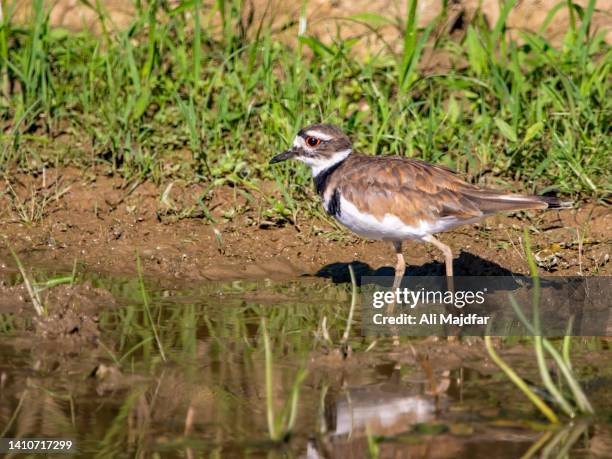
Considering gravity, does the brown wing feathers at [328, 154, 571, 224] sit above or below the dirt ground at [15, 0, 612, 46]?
below

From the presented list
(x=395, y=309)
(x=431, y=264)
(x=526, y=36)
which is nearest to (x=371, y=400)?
(x=395, y=309)

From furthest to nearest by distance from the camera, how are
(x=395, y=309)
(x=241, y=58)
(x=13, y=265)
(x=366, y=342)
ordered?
(x=241, y=58), (x=13, y=265), (x=395, y=309), (x=366, y=342)

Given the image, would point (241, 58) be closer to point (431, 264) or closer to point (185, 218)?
point (185, 218)

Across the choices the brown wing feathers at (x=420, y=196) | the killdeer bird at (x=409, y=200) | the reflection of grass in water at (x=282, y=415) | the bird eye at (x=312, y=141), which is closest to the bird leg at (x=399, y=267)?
the killdeer bird at (x=409, y=200)

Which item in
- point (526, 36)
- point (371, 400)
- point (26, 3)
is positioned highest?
point (26, 3)

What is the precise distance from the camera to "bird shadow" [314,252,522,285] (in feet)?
26.0

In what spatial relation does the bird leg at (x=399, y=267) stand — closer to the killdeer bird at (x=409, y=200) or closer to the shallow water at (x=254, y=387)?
the killdeer bird at (x=409, y=200)

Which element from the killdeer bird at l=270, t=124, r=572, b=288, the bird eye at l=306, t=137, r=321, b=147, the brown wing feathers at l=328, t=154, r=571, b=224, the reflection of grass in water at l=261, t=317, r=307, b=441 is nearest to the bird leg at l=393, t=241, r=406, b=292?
the killdeer bird at l=270, t=124, r=572, b=288

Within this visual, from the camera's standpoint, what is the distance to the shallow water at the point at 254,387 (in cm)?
469

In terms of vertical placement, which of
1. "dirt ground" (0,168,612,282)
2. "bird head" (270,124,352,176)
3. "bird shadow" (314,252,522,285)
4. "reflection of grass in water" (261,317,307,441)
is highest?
"bird head" (270,124,352,176)

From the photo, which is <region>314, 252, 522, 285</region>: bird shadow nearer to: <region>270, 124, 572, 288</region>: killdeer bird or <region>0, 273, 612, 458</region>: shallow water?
<region>270, 124, 572, 288</region>: killdeer bird

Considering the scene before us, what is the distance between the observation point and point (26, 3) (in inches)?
396

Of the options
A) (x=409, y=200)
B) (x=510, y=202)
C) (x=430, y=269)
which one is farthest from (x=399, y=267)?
(x=510, y=202)

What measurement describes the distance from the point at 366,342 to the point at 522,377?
101cm
